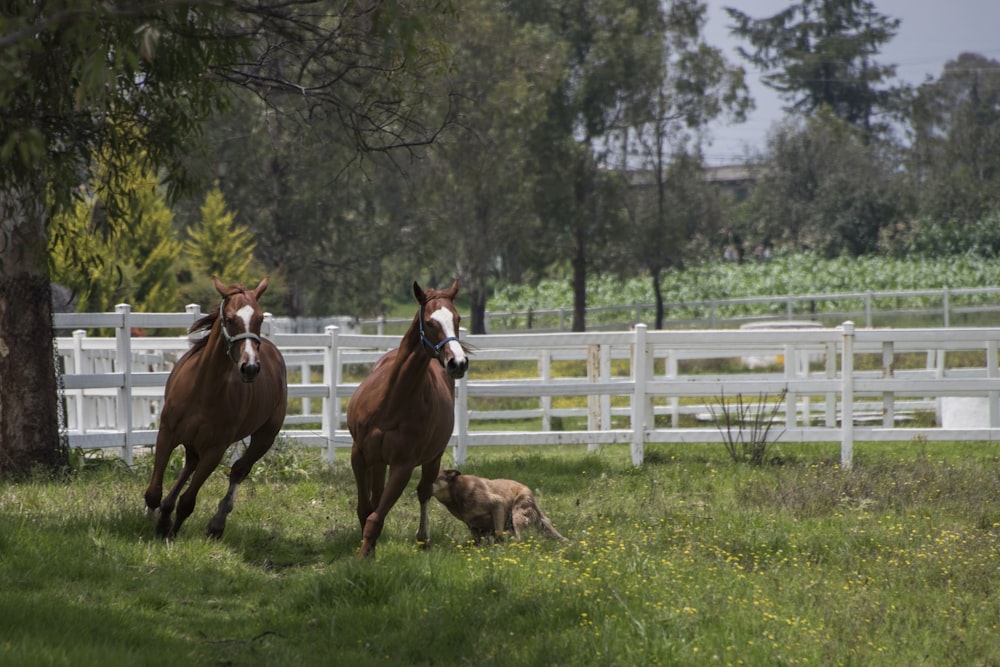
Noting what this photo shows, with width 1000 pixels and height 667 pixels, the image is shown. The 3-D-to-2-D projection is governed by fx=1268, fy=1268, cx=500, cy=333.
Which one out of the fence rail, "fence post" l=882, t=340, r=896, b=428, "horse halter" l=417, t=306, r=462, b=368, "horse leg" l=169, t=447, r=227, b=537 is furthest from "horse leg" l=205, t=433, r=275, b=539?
the fence rail

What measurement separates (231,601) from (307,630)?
97cm

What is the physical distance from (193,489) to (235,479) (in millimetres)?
897

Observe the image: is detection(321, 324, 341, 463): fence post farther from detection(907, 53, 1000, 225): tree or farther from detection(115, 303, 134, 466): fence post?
detection(907, 53, 1000, 225): tree

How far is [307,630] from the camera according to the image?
655cm

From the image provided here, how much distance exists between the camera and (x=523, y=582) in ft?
23.5

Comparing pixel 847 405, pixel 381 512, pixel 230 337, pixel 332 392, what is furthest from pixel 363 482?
pixel 847 405

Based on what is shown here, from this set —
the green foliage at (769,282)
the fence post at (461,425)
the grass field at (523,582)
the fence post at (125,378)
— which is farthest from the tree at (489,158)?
the grass field at (523,582)

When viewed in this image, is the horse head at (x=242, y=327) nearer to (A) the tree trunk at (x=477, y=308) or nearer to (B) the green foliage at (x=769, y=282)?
(A) the tree trunk at (x=477, y=308)

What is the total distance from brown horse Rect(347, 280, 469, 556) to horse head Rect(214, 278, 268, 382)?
33.3 inches

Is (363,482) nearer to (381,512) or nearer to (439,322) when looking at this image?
(381,512)

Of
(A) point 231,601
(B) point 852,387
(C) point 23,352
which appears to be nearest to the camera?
(A) point 231,601

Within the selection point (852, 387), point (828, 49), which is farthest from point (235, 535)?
point (828, 49)

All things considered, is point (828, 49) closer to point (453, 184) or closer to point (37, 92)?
point (453, 184)

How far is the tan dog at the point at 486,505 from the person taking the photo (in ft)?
29.2
